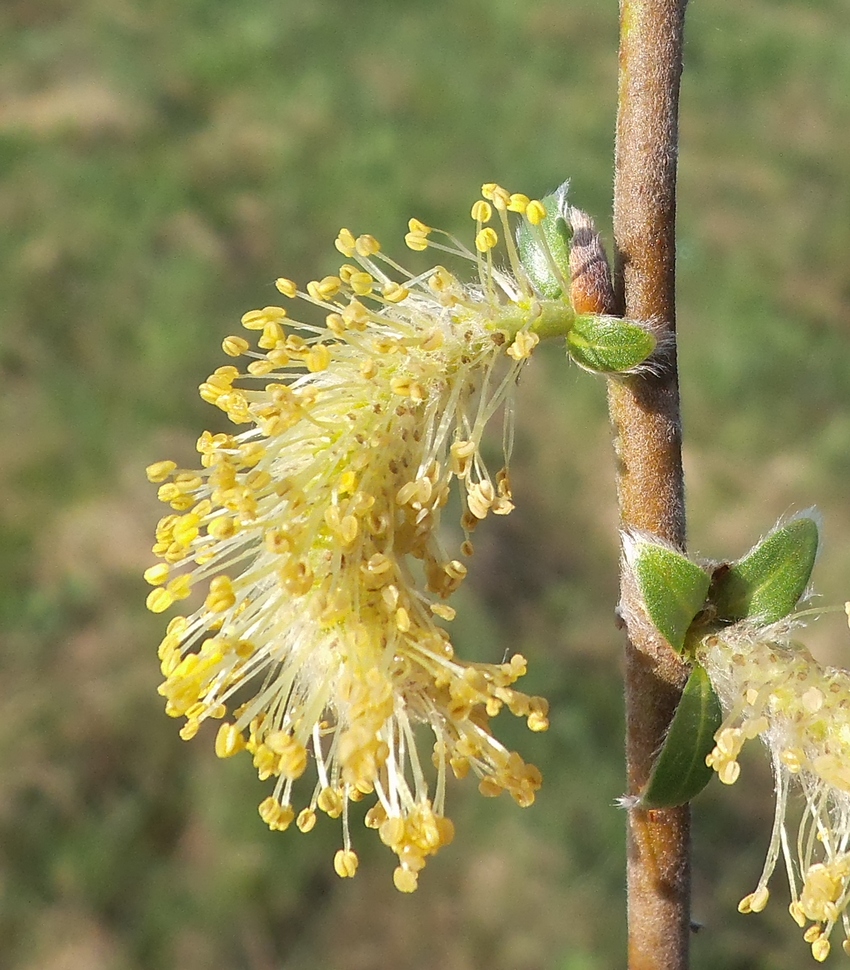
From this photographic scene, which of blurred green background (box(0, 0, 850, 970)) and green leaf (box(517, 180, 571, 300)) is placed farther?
blurred green background (box(0, 0, 850, 970))

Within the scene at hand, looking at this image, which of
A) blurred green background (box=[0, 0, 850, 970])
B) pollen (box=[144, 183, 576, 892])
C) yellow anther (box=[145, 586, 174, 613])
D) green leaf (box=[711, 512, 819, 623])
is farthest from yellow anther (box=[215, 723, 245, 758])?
blurred green background (box=[0, 0, 850, 970])

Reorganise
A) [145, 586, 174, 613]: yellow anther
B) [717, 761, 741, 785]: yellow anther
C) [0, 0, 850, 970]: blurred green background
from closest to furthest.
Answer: [717, 761, 741, 785]: yellow anther → [145, 586, 174, 613]: yellow anther → [0, 0, 850, 970]: blurred green background

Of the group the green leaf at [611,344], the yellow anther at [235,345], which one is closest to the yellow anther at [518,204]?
the green leaf at [611,344]

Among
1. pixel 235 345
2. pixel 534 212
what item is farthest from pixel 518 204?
pixel 235 345

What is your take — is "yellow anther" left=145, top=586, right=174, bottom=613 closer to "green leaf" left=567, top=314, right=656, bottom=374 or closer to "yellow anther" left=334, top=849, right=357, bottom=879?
"yellow anther" left=334, top=849, right=357, bottom=879

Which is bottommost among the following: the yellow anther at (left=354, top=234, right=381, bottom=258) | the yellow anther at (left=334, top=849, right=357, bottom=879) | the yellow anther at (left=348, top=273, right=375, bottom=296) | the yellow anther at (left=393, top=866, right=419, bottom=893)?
the yellow anther at (left=393, top=866, right=419, bottom=893)

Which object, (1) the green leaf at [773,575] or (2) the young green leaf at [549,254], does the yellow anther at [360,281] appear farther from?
(1) the green leaf at [773,575]

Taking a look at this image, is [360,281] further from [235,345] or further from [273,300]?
[273,300]

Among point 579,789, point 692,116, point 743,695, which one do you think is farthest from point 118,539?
point 692,116
